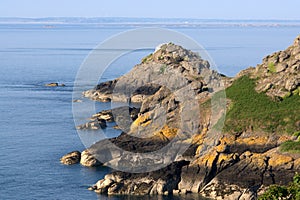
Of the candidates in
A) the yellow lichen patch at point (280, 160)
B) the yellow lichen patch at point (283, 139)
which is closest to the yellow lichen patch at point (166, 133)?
the yellow lichen patch at point (283, 139)

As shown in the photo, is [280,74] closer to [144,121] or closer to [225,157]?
[144,121]

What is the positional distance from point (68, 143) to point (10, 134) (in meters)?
11.2

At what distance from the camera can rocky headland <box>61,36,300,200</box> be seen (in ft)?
231

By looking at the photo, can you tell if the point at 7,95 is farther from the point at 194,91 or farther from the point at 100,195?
the point at 100,195

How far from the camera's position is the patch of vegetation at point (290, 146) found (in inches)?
2835

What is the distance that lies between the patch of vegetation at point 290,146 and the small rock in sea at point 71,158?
1035 inches

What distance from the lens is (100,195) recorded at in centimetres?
6956

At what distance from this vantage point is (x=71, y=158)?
82438 millimetres

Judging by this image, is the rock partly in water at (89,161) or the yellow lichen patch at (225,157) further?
the rock partly in water at (89,161)

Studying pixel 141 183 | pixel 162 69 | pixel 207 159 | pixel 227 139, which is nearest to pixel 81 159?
pixel 141 183

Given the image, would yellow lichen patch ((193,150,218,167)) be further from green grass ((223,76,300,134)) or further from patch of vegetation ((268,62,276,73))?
patch of vegetation ((268,62,276,73))

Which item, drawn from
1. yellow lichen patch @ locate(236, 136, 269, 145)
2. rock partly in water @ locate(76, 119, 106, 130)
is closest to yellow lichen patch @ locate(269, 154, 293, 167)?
yellow lichen patch @ locate(236, 136, 269, 145)

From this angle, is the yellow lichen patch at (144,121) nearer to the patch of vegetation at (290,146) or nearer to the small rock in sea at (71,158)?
the small rock in sea at (71,158)

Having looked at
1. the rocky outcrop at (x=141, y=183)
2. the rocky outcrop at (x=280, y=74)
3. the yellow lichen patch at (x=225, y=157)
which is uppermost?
the rocky outcrop at (x=280, y=74)
